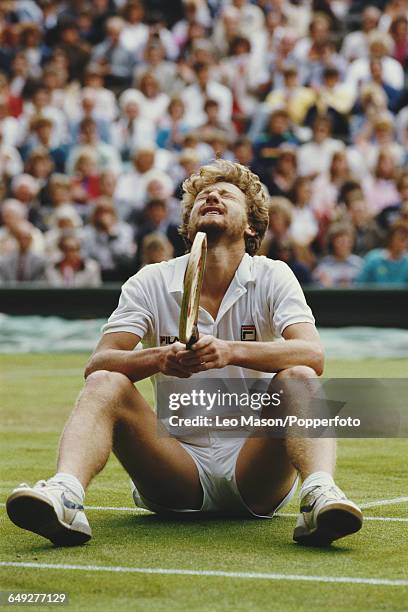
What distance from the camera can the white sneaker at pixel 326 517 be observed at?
4543 mm

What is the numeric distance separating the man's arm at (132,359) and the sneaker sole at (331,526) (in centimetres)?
72

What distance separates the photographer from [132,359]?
4992 millimetres

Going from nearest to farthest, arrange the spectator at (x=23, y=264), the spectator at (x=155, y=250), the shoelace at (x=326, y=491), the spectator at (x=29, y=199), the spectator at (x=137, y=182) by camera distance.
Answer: the shoelace at (x=326, y=491) → the spectator at (x=155, y=250) → the spectator at (x=23, y=264) → the spectator at (x=137, y=182) → the spectator at (x=29, y=199)

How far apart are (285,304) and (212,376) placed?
413 mm

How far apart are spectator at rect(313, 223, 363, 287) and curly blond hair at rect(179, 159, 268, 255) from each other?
921cm

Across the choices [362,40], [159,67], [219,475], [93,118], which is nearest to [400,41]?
[362,40]

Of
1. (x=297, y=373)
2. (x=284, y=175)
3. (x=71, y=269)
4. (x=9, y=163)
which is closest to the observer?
(x=297, y=373)

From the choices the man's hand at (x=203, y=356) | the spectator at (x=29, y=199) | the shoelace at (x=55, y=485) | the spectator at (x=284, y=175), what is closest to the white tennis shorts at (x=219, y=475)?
the man's hand at (x=203, y=356)

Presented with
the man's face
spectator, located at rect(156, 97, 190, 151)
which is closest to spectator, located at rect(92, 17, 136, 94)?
spectator, located at rect(156, 97, 190, 151)

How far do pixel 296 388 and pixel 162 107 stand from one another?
1381cm

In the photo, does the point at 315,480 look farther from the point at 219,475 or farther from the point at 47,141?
the point at 47,141

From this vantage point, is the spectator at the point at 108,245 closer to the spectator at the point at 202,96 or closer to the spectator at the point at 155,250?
the spectator at the point at 155,250

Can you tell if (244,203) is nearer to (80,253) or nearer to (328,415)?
(328,415)

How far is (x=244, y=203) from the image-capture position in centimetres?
552
